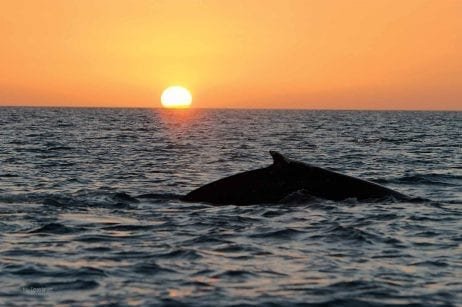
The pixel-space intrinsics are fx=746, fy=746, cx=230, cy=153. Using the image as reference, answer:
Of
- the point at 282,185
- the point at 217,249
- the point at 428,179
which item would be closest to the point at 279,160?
the point at 282,185

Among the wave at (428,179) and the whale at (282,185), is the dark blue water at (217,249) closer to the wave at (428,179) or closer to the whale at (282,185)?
the whale at (282,185)

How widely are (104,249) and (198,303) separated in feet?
10.9

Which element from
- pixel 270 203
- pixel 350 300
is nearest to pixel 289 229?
pixel 270 203

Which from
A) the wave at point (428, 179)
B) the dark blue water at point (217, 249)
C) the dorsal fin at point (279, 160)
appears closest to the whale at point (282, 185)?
the dorsal fin at point (279, 160)

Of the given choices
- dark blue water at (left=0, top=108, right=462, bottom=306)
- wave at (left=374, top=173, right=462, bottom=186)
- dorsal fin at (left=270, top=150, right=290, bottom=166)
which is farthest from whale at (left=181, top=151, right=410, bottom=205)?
wave at (left=374, top=173, right=462, bottom=186)

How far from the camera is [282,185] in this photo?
15109 mm

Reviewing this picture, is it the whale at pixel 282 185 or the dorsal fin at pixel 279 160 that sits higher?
the dorsal fin at pixel 279 160

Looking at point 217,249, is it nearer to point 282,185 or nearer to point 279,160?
point 279,160

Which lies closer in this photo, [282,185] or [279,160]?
[279,160]

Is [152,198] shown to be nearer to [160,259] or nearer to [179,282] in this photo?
[160,259]

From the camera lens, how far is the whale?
14.9 metres

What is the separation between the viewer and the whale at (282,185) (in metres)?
14.9

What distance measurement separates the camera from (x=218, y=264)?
399 inches

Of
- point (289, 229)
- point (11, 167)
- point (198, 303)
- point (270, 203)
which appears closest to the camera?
point (198, 303)
